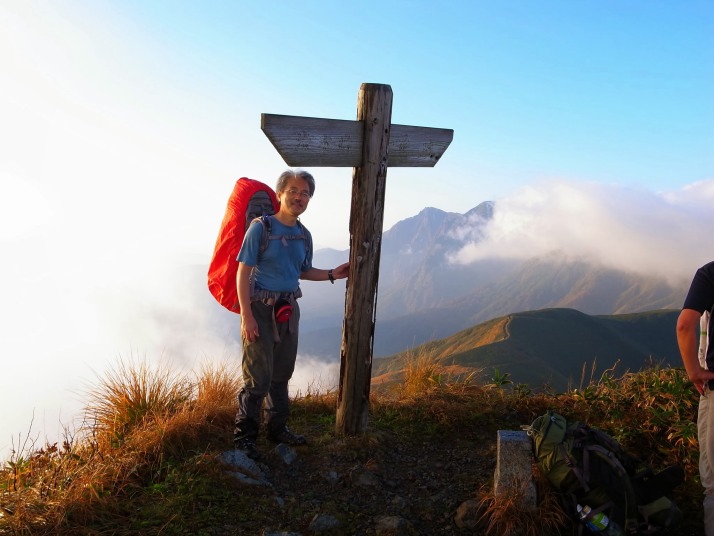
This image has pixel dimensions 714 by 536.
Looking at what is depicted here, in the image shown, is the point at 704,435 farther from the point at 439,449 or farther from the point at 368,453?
the point at 368,453

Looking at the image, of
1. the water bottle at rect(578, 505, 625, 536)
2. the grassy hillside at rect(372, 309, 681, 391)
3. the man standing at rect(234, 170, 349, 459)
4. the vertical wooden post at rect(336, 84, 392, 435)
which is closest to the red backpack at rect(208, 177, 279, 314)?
the man standing at rect(234, 170, 349, 459)

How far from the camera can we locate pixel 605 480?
3.56 m

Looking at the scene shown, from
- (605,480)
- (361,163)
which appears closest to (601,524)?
(605,480)

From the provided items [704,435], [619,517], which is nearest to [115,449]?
[619,517]

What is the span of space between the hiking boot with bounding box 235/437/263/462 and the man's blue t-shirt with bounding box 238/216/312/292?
1.41 metres

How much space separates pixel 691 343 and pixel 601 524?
137 cm

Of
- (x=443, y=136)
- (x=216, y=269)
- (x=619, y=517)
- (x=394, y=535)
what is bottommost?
(x=394, y=535)

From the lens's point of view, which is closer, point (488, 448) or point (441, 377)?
point (488, 448)

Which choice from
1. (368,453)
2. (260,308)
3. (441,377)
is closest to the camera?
(260,308)

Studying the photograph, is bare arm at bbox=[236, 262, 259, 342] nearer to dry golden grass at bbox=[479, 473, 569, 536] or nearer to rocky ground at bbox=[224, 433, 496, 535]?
rocky ground at bbox=[224, 433, 496, 535]

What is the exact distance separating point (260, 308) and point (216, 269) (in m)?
0.59

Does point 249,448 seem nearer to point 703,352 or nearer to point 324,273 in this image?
point 324,273

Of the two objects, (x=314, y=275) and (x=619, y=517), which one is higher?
(x=314, y=275)

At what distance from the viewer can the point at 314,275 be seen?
5.03m
